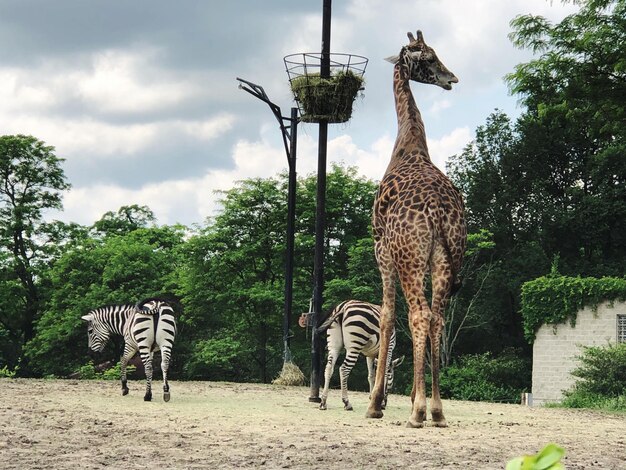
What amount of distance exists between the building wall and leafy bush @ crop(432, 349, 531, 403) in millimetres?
1160

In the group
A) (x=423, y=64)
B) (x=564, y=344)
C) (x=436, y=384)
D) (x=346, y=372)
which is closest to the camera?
(x=436, y=384)

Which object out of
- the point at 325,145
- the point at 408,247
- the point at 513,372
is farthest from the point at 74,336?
the point at 408,247

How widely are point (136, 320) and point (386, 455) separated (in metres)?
8.10

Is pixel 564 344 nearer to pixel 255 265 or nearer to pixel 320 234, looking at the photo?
pixel 255 265

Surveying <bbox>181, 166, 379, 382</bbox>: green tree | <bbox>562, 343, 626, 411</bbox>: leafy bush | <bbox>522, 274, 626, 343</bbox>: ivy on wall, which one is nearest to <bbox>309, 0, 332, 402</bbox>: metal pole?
<bbox>562, 343, 626, 411</bbox>: leafy bush

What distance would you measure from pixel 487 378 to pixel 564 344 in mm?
4595

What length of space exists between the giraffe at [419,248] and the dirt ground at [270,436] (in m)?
0.87

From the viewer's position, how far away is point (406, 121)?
1347cm

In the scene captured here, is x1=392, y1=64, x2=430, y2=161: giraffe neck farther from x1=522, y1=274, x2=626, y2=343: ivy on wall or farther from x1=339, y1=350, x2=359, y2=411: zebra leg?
x1=522, y1=274, x2=626, y2=343: ivy on wall

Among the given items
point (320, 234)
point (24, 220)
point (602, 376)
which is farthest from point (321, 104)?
point (24, 220)

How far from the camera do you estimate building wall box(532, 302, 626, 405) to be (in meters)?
29.5

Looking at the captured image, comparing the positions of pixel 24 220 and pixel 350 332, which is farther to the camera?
pixel 24 220

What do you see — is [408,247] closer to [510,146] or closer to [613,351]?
[613,351]

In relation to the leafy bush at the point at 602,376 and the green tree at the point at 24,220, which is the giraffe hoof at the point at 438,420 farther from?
the green tree at the point at 24,220
